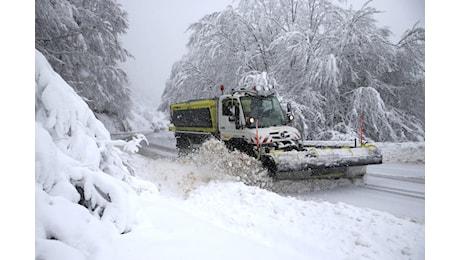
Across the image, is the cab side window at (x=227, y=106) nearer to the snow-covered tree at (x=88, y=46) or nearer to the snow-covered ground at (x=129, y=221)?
the snow-covered ground at (x=129, y=221)

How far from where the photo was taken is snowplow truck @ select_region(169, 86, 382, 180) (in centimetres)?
479

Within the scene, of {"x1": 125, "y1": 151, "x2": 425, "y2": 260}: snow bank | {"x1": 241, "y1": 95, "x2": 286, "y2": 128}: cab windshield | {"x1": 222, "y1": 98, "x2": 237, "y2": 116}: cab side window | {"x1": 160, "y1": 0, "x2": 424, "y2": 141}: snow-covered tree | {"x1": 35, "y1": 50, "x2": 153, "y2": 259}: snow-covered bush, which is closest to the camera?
{"x1": 35, "y1": 50, "x2": 153, "y2": 259}: snow-covered bush

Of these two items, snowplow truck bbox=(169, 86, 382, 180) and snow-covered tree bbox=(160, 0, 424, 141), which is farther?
snowplow truck bbox=(169, 86, 382, 180)

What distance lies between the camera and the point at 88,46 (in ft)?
7.23

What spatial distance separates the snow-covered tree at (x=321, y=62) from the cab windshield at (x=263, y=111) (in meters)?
1.09

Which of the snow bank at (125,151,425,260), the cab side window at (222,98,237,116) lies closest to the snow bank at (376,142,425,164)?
the snow bank at (125,151,425,260)

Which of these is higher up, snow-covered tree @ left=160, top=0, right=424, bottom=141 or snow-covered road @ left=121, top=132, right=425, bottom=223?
snow-covered tree @ left=160, top=0, right=424, bottom=141

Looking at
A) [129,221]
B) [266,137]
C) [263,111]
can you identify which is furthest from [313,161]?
[129,221]

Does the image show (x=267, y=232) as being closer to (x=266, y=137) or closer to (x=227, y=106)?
(x=266, y=137)

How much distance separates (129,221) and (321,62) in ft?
9.03

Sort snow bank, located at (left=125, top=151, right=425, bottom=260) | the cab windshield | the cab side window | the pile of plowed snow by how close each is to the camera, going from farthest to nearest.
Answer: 1. the cab windshield
2. the cab side window
3. the pile of plowed snow
4. snow bank, located at (left=125, top=151, right=425, bottom=260)

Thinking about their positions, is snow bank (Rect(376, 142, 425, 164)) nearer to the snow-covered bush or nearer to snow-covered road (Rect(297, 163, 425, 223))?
snow-covered road (Rect(297, 163, 425, 223))

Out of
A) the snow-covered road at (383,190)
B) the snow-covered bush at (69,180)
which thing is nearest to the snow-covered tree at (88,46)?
the snow-covered bush at (69,180)

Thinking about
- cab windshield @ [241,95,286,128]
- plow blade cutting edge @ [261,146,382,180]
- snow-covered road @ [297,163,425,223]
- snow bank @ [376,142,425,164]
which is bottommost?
snow-covered road @ [297,163,425,223]
